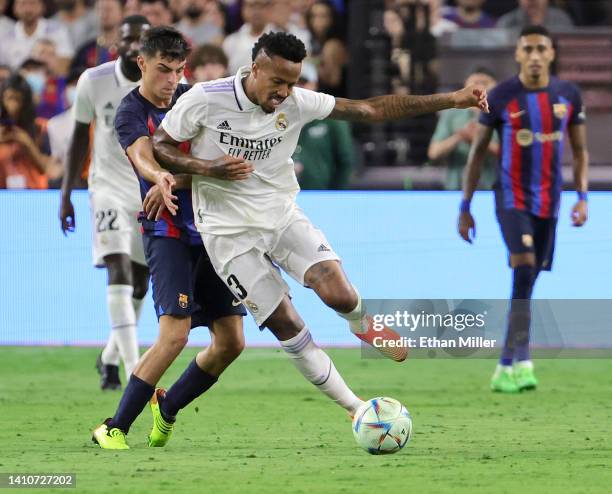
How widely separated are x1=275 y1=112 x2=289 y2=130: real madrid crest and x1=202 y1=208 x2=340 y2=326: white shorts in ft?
1.47

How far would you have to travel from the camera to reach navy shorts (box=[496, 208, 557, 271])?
1003 centimetres

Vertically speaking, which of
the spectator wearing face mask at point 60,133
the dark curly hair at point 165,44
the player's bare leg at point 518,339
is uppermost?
the dark curly hair at point 165,44

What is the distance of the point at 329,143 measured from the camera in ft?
41.8

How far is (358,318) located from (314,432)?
3.56 feet

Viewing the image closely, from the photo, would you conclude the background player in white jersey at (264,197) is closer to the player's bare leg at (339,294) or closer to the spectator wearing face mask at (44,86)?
the player's bare leg at (339,294)

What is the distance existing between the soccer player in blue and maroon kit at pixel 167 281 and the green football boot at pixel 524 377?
3284 mm

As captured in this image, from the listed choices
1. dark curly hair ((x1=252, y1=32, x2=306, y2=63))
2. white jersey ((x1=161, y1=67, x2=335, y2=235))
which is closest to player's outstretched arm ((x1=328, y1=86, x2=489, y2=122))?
white jersey ((x1=161, y1=67, x2=335, y2=235))

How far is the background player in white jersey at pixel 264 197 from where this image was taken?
6602 mm

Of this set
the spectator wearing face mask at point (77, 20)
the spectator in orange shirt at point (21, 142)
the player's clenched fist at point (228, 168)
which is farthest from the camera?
A: the spectator wearing face mask at point (77, 20)

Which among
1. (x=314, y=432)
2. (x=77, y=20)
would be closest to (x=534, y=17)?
(x=77, y=20)

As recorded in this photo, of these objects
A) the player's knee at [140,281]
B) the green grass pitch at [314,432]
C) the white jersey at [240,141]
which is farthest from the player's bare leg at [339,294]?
the player's knee at [140,281]

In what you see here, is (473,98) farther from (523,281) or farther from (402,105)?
(523,281)

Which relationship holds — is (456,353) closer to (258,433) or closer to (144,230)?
(258,433)

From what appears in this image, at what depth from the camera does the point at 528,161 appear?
1019cm
